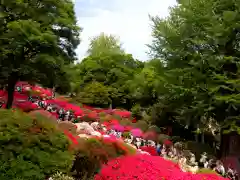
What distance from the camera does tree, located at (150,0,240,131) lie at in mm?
21094

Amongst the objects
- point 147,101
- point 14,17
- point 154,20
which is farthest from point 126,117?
point 14,17

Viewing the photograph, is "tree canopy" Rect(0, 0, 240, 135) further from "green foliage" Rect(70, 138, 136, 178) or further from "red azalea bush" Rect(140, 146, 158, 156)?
"green foliage" Rect(70, 138, 136, 178)

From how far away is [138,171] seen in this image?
11094 millimetres

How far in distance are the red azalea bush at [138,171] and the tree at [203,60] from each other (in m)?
8.86

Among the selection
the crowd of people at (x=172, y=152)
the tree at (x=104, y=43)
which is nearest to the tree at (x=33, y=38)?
the crowd of people at (x=172, y=152)

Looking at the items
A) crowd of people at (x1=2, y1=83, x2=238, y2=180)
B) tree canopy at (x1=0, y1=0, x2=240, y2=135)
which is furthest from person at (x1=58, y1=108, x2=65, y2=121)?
tree canopy at (x1=0, y1=0, x2=240, y2=135)

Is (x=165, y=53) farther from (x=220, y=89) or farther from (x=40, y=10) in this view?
(x=40, y=10)

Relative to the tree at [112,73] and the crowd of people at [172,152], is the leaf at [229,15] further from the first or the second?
the tree at [112,73]

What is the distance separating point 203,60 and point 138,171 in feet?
40.1

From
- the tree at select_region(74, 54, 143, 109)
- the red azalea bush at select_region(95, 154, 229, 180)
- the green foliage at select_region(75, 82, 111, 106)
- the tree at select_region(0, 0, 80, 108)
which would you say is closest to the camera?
the red azalea bush at select_region(95, 154, 229, 180)

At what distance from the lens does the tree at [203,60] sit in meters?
21.1

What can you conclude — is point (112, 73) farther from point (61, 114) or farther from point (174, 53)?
point (174, 53)

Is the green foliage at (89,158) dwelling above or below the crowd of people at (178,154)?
above

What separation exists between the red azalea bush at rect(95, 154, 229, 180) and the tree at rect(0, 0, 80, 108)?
43.3 feet
